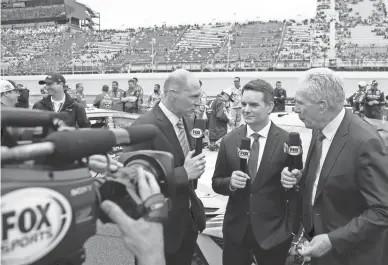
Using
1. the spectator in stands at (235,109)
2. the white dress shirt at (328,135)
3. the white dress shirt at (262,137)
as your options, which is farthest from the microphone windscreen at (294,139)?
the spectator in stands at (235,109)

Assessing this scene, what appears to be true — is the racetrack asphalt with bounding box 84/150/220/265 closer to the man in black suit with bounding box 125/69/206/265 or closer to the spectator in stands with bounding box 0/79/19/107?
the man in black suit with bounding box 125/69/206/265

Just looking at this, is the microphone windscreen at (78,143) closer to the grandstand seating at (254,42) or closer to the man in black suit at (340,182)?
the man in black suit at (340,182)

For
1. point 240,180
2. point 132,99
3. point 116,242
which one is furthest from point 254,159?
point 132,99

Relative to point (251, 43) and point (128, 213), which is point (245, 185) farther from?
point (251, 43)

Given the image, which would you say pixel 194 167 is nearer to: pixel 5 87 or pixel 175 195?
pixel 175 195

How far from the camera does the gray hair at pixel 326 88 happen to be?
2104 millimetres

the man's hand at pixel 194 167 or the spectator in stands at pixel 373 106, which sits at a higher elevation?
the man's hand at pixel 194 167

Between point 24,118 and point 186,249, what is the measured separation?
1.93m

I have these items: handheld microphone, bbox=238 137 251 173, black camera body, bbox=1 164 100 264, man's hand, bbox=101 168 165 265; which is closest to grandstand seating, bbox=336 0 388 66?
handheld microphone, bbox=238 137 251 173

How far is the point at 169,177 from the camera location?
3.89 feet

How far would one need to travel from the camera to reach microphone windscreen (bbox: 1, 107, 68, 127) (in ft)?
3.27

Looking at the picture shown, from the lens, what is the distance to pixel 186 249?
2.75 m

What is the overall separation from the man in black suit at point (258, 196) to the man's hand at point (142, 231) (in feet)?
4.75

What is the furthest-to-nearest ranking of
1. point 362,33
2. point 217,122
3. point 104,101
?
point 362,33
point 104,101
point 217,122
